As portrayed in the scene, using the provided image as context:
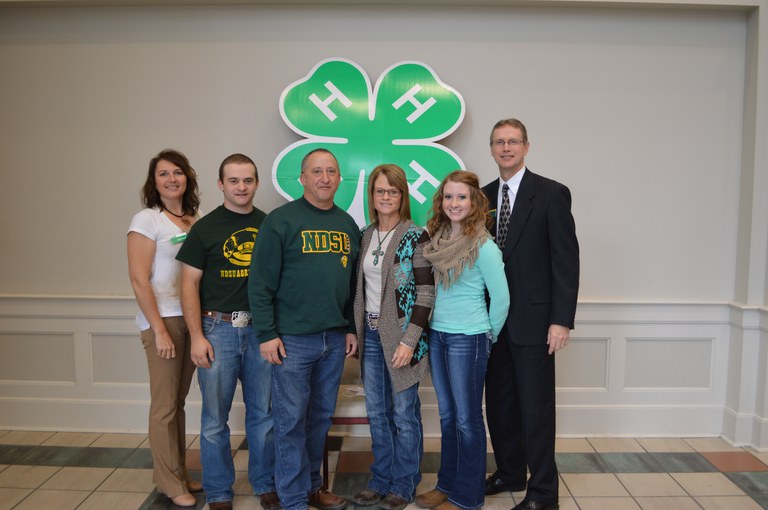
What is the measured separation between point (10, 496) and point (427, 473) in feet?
6.26

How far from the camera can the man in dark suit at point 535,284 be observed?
212 cm

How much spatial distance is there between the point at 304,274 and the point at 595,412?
199 centimetres

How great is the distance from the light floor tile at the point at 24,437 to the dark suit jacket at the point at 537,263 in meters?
2.66

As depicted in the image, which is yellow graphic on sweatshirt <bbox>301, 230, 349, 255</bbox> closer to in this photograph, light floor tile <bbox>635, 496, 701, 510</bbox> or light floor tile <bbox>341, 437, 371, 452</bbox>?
light floor tile <bbox>341, 437, 371, 452</bbox>

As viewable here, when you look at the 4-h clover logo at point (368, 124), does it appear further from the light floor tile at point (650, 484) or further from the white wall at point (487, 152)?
the light floor tile at point (650, 484)

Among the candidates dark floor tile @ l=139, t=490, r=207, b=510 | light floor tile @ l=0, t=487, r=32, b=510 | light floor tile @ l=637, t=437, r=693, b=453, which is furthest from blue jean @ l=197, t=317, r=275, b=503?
light floor tile @ l=637, t=437, r=693, b=453

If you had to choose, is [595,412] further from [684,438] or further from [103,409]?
[103,409]

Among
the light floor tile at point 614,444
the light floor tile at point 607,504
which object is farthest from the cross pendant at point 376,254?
the light floor tile at point 614,444

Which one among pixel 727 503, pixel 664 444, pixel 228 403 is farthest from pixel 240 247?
pixel 664 444

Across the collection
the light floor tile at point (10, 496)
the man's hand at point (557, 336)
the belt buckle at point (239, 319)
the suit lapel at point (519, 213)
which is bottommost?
the light floor tile at point (10, 496)

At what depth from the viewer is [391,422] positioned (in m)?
2.23

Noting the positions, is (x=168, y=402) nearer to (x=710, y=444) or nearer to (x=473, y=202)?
(x=473, y=202)

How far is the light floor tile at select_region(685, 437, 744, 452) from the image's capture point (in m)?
2.88

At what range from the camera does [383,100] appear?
286 centimetres
